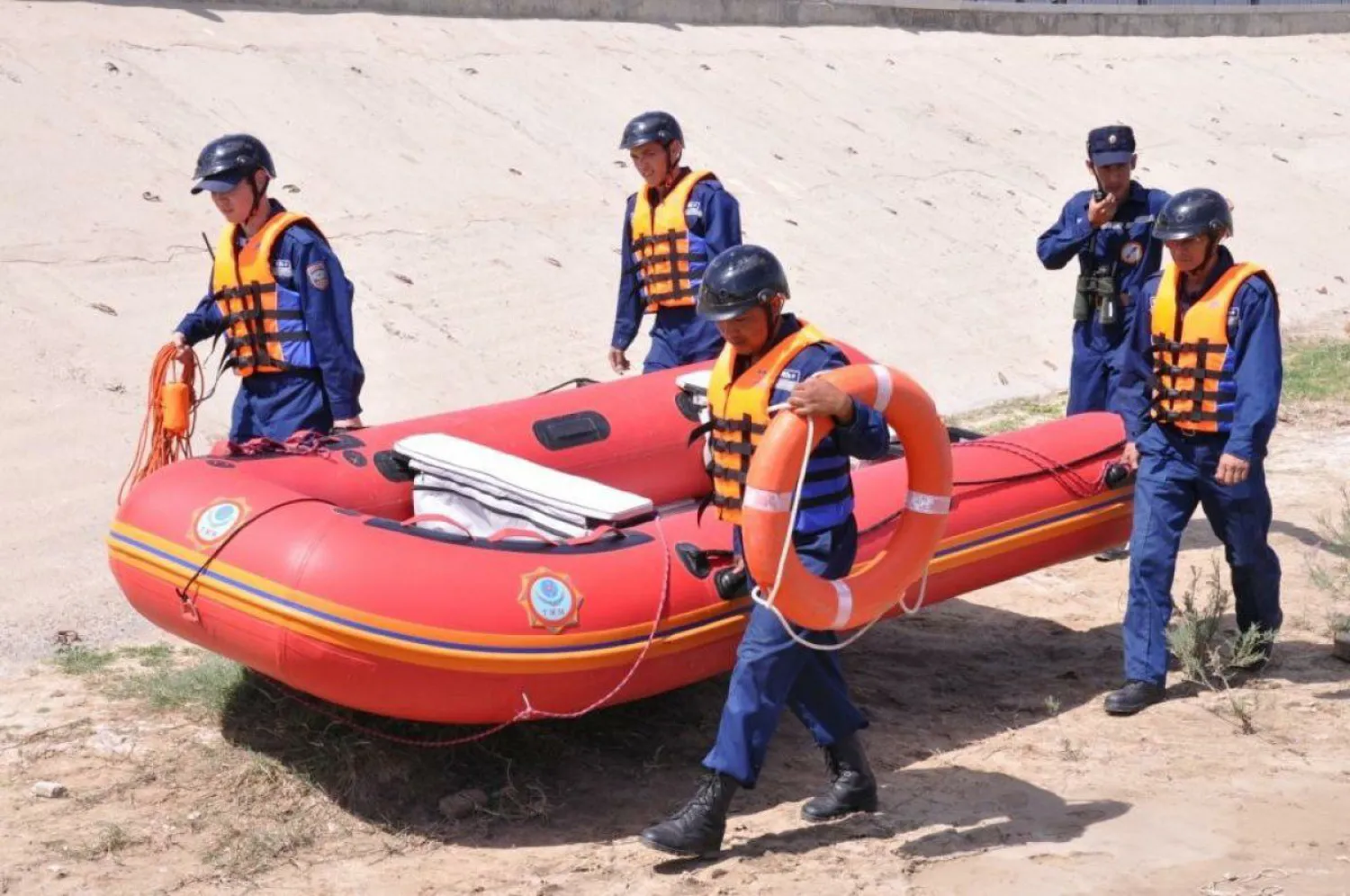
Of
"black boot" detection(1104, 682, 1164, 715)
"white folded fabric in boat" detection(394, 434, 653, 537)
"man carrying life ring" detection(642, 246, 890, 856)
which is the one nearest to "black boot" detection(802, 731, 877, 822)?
"man carrying life ring" detection(642, 246, 890, 856)

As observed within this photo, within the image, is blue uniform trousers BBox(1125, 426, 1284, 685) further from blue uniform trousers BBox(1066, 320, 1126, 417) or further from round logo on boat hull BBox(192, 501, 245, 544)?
round logo on boat hull BBox(192, 501, 245, 544)

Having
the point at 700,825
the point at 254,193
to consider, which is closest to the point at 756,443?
the point at 700,825

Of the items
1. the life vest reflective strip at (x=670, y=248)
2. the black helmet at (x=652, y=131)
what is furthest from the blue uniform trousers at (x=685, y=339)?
the black helmet at (x=652, y=131)

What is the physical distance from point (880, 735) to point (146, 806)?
6.89ft

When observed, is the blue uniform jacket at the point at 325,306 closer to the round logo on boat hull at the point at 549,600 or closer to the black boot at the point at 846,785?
the round logo on boat hull at the point at 549,600

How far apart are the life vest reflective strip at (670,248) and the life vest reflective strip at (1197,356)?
1795 mm

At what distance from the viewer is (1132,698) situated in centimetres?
573

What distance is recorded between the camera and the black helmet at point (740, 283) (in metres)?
4.51

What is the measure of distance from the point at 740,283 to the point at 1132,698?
6.81 ft

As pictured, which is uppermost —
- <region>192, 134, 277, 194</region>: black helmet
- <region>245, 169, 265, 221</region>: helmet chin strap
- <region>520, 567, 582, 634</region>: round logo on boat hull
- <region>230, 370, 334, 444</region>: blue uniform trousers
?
<region>192, 134, 277, 194</region>: black helmet

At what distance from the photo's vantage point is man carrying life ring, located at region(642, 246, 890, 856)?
178 inches

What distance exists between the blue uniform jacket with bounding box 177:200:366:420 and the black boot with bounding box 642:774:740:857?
71.5 inches

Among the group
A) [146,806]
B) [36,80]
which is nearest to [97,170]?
[36,80]

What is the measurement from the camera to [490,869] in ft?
15.6
